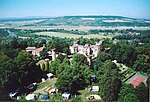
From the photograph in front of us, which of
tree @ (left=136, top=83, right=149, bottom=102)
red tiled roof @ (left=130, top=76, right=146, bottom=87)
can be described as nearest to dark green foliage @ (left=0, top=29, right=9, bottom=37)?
tree @ (left=136, top=83, right=149, bottom=102)

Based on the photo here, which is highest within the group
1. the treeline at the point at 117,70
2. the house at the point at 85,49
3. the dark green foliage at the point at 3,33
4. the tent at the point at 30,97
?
the dark green foliage at the point at 3,33

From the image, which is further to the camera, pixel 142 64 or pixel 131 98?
pixel 142 64

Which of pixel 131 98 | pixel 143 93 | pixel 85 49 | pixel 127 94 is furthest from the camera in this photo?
pixel 85 49

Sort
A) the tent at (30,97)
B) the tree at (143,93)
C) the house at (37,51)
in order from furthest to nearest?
the house at (37,51) → the tent at (30,97) → the tree at (143,93)

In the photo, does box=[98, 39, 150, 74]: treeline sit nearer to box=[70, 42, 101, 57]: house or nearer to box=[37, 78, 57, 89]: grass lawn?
box=[70, 42, 101, 57]: house

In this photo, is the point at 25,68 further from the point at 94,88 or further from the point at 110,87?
the point at 110,87

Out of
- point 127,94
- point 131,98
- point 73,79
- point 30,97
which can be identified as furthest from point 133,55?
point 30,97

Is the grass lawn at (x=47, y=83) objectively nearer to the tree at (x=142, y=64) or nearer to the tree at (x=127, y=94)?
the tree at (x=127, y=94)

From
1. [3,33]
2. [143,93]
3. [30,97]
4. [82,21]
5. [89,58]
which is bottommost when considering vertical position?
[30,97]

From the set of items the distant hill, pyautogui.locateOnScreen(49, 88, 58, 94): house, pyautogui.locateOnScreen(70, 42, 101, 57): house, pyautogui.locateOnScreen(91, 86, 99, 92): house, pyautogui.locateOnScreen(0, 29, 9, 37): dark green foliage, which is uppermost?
the distant hill

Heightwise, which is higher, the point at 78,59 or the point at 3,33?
the point at 3,33

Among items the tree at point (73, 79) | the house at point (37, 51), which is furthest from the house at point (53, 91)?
the house at point (37, 51)
